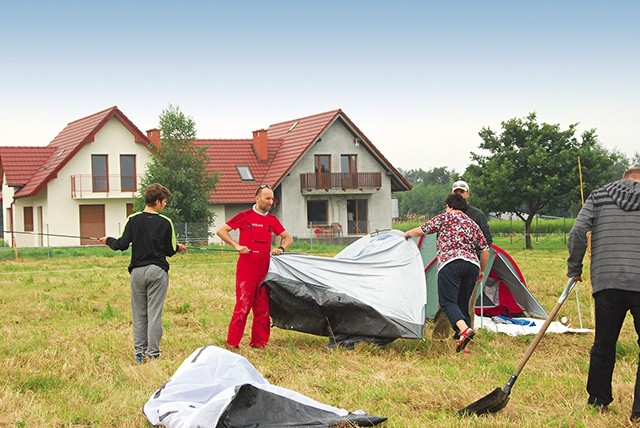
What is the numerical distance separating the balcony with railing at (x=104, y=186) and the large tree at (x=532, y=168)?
1586 cm

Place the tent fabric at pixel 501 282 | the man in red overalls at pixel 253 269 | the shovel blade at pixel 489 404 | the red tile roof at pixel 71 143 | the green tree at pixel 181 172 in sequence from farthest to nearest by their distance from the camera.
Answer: the red tile roof at pixel 71 143, the green tree at pixel 181 172, the tent fabric at pixel 501 282, the man in red overalls at pixel 253 269, the shovel blade at pixel 489 404

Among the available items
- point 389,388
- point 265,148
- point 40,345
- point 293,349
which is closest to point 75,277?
point 40,345

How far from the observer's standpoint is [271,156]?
4859cm

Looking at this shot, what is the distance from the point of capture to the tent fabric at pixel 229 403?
20.5ft

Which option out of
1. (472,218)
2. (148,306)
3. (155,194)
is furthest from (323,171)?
(148,306)

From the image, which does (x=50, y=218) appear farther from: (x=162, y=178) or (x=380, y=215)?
(x=380, y=215)

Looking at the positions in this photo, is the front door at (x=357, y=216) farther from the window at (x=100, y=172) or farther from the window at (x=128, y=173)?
the window at (x=100, y=172)

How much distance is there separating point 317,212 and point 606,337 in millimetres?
41560

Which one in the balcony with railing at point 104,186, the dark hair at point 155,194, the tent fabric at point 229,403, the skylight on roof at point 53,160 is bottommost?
the tent fabric at point 229,403

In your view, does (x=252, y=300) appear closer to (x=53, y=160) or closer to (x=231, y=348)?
(x=231, y=348)

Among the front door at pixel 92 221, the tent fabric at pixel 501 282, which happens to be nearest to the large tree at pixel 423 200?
the front door at pixel 92 221

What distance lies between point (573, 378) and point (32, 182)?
40.0 meters

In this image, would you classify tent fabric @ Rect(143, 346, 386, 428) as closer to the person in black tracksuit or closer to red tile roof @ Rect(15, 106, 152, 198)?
the person in black tracksuit

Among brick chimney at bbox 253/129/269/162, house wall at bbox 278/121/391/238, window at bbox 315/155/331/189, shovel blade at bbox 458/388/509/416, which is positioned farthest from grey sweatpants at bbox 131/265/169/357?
brick chimney at bbox 253/129/269/162
